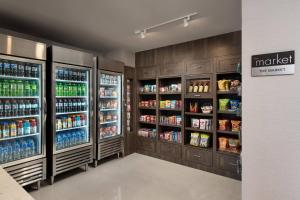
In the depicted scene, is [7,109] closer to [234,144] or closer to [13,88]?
[13,88]

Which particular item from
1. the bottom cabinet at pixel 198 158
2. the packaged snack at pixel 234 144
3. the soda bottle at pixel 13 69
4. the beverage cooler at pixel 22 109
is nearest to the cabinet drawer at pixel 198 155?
the bottom cabinet at pixel 198 158

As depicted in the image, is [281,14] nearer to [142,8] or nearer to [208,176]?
[142,8]

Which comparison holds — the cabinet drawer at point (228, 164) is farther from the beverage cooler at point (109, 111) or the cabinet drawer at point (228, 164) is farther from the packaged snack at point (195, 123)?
the beverage cooler at point (109, 111)

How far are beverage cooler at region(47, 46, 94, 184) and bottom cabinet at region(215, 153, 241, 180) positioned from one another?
2.33 metres

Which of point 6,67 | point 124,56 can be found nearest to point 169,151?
point 124,56

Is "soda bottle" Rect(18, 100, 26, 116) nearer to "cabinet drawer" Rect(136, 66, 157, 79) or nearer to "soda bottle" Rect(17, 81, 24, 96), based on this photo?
"soda bottle" Rect(17, 81, 24, 96)

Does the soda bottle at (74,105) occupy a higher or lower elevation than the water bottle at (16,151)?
higher

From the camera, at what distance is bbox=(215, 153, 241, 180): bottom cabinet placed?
10.1ft

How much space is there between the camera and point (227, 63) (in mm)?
3164

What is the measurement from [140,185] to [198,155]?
1.29 m

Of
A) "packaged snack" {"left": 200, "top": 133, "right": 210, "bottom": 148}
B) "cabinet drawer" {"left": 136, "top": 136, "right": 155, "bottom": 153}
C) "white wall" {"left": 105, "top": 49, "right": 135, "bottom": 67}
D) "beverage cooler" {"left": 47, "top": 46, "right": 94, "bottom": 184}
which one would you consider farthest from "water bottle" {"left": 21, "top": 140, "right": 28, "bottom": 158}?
"packaged snack" {"left": 200, "top": 133, "right": 210, "bottom": 148}

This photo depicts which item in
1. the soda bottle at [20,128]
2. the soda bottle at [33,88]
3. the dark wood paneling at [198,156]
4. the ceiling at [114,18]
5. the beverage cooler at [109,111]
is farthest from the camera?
the beverage cooler at [109,111]

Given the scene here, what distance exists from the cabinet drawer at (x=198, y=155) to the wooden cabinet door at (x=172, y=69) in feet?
5.06

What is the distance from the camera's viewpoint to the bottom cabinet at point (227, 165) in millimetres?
3070
